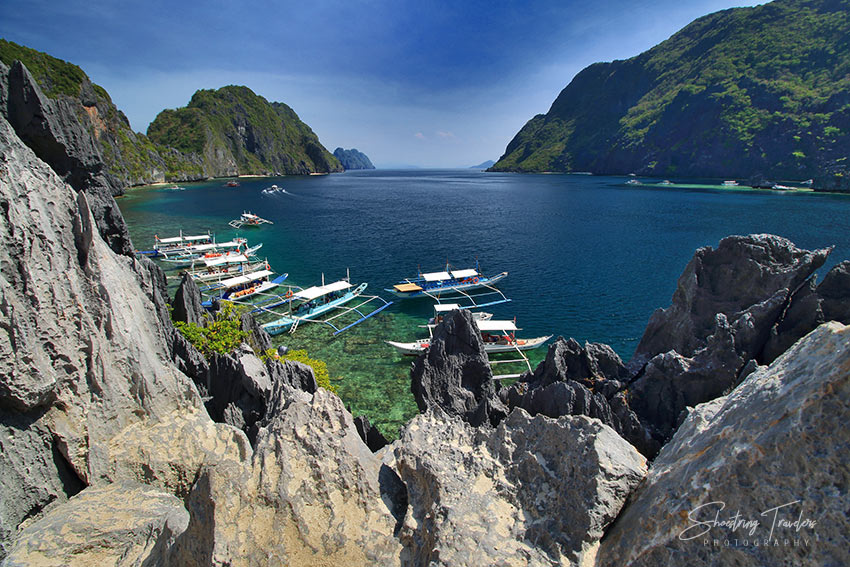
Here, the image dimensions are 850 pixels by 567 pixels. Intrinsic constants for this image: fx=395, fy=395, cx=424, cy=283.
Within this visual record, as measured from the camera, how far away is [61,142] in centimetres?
1534

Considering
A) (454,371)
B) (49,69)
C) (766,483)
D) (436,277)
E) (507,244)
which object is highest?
(49,69)

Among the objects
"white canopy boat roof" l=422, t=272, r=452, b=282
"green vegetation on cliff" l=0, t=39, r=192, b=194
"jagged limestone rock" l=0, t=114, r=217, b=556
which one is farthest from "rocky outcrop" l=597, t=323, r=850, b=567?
"green vegetation on cliff" l=0, t=39, r=192, b=194

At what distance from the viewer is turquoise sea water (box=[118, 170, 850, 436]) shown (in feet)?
121

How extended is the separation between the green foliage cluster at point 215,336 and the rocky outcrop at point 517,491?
18.4m

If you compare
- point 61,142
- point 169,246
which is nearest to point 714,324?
point 61,142

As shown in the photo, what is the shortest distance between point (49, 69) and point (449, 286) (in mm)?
167118

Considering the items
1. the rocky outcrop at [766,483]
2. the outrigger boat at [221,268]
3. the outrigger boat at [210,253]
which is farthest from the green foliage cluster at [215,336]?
the outrigger boat at [210,253]

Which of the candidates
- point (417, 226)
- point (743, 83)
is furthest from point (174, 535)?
point (743, 83)

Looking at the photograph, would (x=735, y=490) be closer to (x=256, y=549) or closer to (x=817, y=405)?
(x=817, y=405)

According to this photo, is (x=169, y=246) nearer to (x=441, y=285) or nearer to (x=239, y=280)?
(x=239, y=280)

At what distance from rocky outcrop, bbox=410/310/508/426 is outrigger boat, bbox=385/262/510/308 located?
24.5 meters

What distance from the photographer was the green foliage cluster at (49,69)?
124125 millimetres

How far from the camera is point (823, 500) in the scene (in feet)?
14.0

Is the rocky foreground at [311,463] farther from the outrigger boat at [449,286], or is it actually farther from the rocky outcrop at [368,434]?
the outrigger boat at [449,286]
